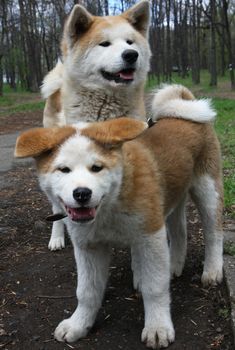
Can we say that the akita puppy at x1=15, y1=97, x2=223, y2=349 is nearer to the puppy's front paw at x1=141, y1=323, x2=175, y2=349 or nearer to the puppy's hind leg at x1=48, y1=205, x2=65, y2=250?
the puppy's front paw at x1=141, y1=323, x2=175, y2=349

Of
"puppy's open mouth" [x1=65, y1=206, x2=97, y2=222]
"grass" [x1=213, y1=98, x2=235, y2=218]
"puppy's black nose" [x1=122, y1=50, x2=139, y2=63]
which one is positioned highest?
"puppy's black nose" [x1=122, y1=50, x2=139, y2=63]

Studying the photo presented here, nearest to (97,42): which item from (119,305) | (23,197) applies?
(119,305)

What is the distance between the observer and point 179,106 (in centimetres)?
373

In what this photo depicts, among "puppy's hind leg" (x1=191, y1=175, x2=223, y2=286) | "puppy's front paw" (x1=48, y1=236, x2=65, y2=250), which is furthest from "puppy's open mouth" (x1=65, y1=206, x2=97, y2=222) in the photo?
"puppy's front paw" (x1=48, y1=236, x2=65, y2=250)

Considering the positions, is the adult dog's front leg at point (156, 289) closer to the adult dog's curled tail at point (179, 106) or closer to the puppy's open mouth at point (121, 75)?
the adult dog's curled tail at point (179, 106)

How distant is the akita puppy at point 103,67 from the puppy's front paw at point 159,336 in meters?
1.72

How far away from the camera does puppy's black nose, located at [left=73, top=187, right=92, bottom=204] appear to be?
94.6 inches

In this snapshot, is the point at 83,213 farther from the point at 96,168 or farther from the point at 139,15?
the point at 139,15

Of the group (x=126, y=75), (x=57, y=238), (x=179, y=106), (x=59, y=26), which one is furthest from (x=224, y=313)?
(x=59, y=26)

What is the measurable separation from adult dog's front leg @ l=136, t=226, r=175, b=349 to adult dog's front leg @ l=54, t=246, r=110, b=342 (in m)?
0.33

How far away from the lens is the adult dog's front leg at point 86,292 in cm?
314

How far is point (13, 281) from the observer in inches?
156

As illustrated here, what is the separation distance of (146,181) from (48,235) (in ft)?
7.78

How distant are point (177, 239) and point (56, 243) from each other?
1329 mm
